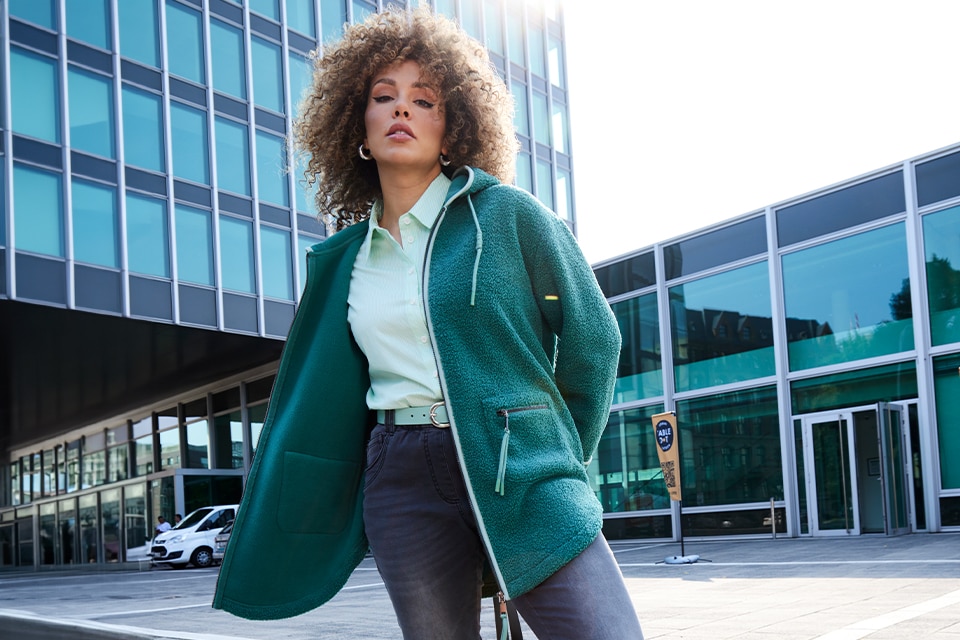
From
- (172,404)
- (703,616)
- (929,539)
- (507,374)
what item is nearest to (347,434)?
(507,374)

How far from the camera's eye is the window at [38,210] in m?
18.8

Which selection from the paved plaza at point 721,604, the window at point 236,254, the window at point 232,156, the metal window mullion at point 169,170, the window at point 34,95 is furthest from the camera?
the window at point 232,156

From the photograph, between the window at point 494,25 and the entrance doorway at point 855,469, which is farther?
the window at point 494,25

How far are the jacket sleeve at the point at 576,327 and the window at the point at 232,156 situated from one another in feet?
71.3

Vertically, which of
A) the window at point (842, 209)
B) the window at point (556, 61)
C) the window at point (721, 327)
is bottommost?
the window at point (721, 327)

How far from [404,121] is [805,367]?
56.9 feet

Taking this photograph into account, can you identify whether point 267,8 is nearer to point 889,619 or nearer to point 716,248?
point 716,248

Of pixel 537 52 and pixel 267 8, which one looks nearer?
pixel 267 8


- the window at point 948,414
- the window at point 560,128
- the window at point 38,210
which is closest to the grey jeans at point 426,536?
the window at point 948,414

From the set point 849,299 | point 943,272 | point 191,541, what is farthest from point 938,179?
point 191,541

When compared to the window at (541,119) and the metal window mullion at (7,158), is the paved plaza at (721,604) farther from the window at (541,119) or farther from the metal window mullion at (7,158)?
the window at (541,119)

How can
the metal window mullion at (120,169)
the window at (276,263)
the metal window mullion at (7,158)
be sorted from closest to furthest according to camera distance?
the metal window mullion at (7,158) → the metal window mullion at (120,169) → the window at (276,263)

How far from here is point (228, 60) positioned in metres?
23.4

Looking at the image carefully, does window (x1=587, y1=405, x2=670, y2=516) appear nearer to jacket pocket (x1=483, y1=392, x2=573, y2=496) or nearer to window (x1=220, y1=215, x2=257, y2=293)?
window (x1=220, y1=215, x2=257, y2=293)
